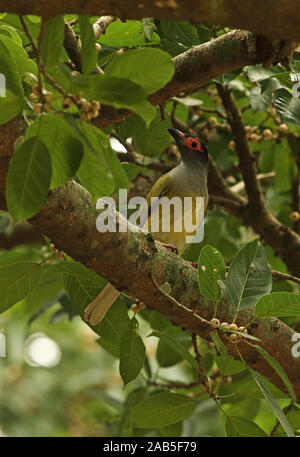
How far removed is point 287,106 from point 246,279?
0.79m

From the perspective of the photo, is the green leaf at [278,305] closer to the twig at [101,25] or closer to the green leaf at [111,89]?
the green leaf at [111,89]

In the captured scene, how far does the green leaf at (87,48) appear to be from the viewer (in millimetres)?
1773

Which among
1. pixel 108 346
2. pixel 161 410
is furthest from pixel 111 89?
pixel 108 346

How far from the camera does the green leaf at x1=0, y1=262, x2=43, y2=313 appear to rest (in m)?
2.71

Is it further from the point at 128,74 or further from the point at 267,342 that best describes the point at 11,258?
the point at 128,74

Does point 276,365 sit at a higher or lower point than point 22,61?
lower

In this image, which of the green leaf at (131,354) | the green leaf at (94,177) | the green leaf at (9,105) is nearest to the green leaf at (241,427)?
the green leaf at (131,354)

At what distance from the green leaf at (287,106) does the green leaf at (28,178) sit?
1.44m

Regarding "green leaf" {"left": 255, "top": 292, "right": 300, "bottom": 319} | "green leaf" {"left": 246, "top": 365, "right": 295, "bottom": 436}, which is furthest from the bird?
"green leaf" {"left": 246, "top": 365, "right": 295, "bottom": 436}

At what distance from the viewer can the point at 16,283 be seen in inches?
108

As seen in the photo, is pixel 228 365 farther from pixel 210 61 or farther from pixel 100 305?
pixel 210 61

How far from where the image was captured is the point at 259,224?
13.9ft
